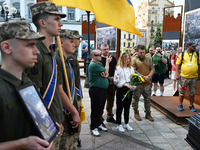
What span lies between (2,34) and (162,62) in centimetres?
741

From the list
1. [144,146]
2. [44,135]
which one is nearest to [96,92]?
[144,146]

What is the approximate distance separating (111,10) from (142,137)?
2.91m

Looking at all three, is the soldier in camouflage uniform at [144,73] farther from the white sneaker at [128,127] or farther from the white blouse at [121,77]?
the white blouse at [121,77]

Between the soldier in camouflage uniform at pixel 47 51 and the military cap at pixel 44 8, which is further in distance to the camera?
the military cap at pixel 44 8

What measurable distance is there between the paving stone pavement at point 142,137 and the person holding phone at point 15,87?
274 centimetres

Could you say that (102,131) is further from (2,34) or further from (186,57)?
(2,34)

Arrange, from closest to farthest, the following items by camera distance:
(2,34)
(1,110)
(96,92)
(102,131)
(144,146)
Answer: (1,110), (2,34), (144,146), (96,92), (102,131)

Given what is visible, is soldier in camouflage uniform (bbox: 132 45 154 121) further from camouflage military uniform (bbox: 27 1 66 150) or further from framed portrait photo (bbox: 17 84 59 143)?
framed portrait photo (bbox: 17 84 59 143)

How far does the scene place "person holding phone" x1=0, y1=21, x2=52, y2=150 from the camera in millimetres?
1186

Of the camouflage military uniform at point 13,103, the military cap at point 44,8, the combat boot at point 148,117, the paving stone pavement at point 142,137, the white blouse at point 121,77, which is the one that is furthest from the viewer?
the combat boot at point 148,117

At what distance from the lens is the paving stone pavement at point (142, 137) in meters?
3.88

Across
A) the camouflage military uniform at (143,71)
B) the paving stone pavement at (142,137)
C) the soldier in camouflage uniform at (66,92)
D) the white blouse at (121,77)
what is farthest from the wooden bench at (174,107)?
the soldier in camouflage uniform at (66,92)

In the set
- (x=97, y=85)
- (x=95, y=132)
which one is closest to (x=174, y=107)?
(x=95, y=132)

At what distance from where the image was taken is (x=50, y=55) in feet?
6.55
